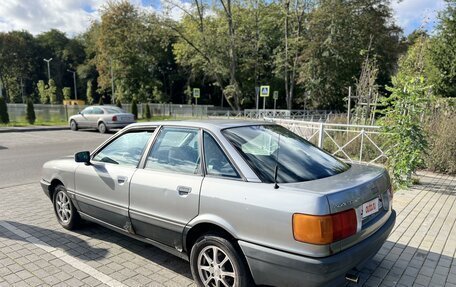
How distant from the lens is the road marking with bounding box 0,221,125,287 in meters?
3.32

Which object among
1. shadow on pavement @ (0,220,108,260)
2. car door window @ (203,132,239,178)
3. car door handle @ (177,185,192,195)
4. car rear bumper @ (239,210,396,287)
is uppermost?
car door window @ (203,132,239,178)

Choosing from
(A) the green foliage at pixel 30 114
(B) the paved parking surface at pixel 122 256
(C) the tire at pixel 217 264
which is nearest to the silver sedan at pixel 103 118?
(A) the green foliage at pixel 30 114

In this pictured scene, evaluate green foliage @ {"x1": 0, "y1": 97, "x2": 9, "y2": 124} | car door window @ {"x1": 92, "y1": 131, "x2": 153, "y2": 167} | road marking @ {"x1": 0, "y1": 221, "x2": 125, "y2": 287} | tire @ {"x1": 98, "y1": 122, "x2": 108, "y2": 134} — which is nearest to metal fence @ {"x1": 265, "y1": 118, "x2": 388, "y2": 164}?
car door window @ {"x1": 92, "y1": 131, "x2": 153, "y2": 167}

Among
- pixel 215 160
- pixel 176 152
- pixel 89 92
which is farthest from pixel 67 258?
pixel 89 92

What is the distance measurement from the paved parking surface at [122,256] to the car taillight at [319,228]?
1.23m

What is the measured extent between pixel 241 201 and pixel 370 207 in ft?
3.71

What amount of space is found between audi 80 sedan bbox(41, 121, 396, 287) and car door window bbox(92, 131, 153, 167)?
0.05ft

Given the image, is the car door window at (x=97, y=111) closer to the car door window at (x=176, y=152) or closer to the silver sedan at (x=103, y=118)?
the silver sedan at (x=103, y=118)

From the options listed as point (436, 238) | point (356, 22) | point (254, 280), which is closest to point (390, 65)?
point (356, 22)

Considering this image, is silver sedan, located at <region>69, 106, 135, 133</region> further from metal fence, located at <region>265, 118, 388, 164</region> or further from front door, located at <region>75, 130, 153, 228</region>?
front door, located at <region>75, 130, 153, 228</region>

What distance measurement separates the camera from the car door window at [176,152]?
3.22 meters

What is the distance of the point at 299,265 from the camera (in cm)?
237

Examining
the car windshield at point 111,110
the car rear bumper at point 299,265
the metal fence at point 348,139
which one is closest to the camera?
the car rear bumper at point 299,265

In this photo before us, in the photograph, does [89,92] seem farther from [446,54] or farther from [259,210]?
[259,210]
